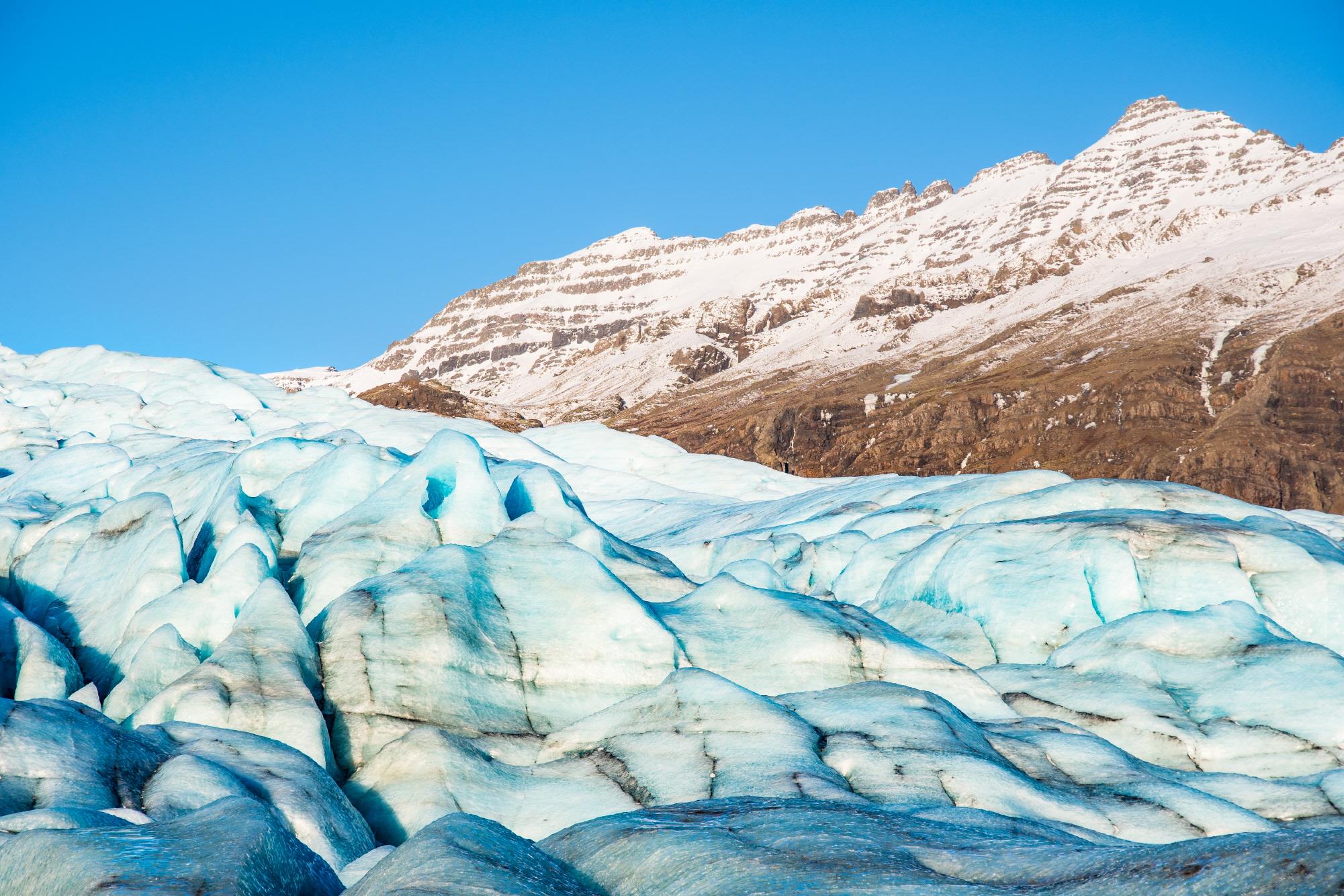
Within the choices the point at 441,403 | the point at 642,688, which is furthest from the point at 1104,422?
the point at 642,688

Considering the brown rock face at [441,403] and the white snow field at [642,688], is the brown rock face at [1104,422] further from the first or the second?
the white snow field at [642,688]

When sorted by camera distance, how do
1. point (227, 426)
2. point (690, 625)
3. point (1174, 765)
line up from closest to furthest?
point (1174, 765), point (690, 625), point (227, 426)

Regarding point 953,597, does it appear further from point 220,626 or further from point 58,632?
point 58,632

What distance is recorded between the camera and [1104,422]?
120 meters

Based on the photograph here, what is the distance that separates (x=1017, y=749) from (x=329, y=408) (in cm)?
3695

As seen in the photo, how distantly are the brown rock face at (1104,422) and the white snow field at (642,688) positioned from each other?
81921 mm

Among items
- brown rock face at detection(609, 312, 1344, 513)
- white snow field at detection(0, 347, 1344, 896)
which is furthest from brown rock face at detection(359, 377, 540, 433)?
white snow field at detection(0, 347, 1344, 896)

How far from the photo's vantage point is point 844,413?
468ft

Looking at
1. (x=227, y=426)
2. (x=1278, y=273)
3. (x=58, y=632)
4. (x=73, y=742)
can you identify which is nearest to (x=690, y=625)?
(x=73, y=742)

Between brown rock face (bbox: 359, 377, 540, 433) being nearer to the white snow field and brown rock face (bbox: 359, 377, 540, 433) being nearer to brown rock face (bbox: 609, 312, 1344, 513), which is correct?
brown rock face (bbox: 609, 312, 1344, 513)

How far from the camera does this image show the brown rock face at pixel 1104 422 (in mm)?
106125

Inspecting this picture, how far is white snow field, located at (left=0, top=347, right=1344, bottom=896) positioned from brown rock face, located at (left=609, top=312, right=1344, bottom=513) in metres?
81.9

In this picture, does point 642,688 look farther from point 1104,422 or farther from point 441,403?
point 441,403

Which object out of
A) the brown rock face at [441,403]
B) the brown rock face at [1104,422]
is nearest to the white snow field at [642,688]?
the brown rock face at [1104,422]
